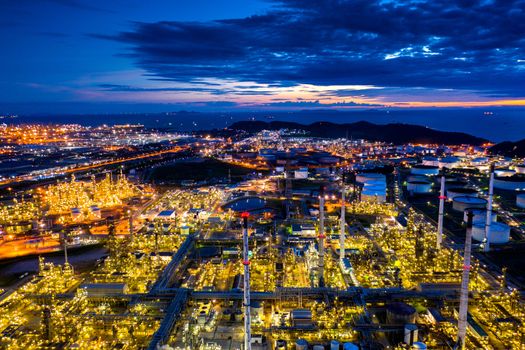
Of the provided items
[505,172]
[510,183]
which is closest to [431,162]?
[505,172]

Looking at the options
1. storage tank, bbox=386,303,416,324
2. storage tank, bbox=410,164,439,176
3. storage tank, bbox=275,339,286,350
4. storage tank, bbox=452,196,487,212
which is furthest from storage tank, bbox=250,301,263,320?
storage tank, bbox=410,164,439,176

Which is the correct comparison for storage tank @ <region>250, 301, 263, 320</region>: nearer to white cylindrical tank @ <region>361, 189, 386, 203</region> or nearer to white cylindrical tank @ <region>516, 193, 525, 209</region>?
white cylindrical tank @ <region>361, 189, 386, 203</region>

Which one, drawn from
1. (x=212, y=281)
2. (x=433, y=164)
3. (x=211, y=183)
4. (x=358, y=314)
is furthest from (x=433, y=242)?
(x=433, y=164)

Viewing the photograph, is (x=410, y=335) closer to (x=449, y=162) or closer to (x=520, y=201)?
(x=520, y=201)

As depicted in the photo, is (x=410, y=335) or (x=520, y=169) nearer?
(x=410, y=335)

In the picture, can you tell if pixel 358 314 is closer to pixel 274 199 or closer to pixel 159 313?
pixel 159 313

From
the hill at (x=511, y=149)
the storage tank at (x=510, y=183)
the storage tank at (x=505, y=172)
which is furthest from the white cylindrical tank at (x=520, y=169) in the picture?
the hill at (x=511, y=149)
